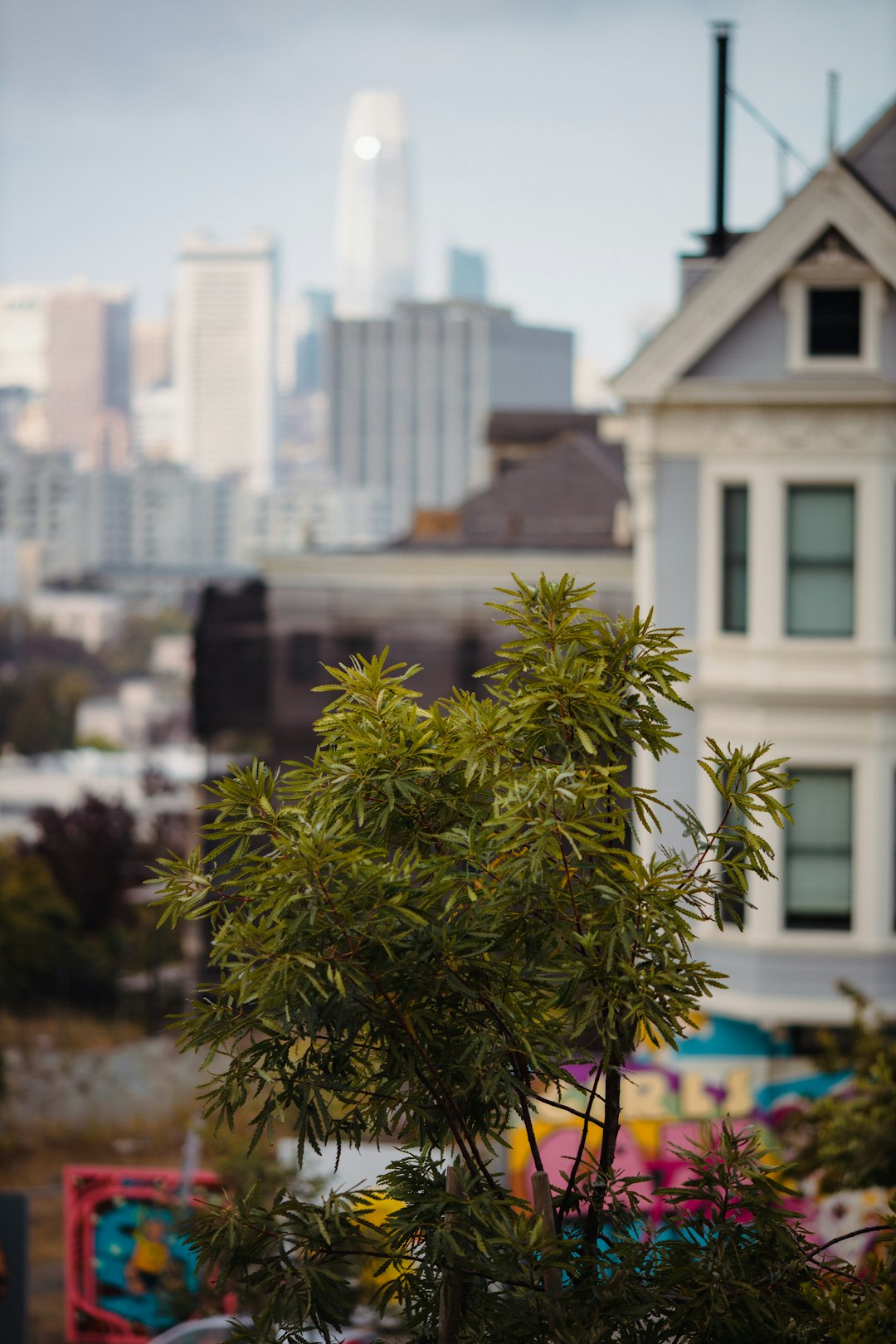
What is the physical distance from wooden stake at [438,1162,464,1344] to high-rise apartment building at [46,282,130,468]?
187ft

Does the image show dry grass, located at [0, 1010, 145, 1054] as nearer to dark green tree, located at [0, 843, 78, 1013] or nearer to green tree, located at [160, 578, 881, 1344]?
dark green tree, located at [0, 843, 78, 1013]

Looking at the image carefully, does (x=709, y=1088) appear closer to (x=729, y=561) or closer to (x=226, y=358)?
(x=729, y=561)

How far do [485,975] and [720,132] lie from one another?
13138mm

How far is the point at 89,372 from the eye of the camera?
203ft

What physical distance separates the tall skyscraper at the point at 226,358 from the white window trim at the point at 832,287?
45.5 m

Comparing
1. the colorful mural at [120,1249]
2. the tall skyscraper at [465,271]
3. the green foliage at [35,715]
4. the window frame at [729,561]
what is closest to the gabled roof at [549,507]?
the window frame at [729,561]

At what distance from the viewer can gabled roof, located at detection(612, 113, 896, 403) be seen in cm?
1416

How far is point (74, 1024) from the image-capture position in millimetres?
25188

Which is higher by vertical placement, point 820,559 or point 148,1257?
point 820,559

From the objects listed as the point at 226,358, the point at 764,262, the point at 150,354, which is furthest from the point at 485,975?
the point at 150,354

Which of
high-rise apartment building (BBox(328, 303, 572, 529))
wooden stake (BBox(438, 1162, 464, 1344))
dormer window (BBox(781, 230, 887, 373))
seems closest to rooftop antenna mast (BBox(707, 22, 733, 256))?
dormer window (BBox(781, 230, 887, 373))

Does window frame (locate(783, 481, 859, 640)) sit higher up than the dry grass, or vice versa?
window frame (locate(783, 481, 859, 640))

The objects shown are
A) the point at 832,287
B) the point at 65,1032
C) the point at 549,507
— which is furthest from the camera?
the point at 65,1032

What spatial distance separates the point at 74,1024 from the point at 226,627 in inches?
366
